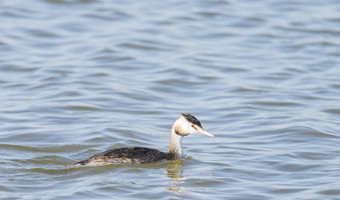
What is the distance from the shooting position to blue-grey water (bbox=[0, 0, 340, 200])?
10.2 meters

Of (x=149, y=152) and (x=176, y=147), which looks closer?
(x=149, y=152)

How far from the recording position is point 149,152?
10.7 m

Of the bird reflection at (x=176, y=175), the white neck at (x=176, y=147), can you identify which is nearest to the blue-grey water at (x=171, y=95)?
the bird reflection at (x=176, y=175)

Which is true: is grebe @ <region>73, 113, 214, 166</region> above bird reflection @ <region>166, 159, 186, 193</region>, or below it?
above

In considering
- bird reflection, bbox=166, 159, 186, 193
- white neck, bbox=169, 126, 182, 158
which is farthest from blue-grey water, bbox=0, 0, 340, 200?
white neck, bbox=169, 126, 182, 158

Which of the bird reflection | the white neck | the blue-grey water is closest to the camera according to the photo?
the bird reflection

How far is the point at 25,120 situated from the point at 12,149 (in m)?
1.75

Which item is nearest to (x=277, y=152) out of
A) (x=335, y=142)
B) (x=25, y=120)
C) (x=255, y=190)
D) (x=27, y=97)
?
(x=335, y=142)

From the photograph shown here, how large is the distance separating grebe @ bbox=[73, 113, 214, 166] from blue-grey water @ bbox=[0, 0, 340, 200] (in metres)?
0.12

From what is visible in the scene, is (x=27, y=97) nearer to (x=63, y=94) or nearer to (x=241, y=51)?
(x=63, y=94)

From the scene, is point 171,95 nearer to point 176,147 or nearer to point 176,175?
point 176,147

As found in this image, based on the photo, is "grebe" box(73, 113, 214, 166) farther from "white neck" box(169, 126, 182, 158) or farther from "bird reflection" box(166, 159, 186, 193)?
"bird reflection" box(166, 159, 186, 193)

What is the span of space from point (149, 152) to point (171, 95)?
493 cm

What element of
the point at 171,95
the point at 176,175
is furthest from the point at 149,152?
the point at 171,95
